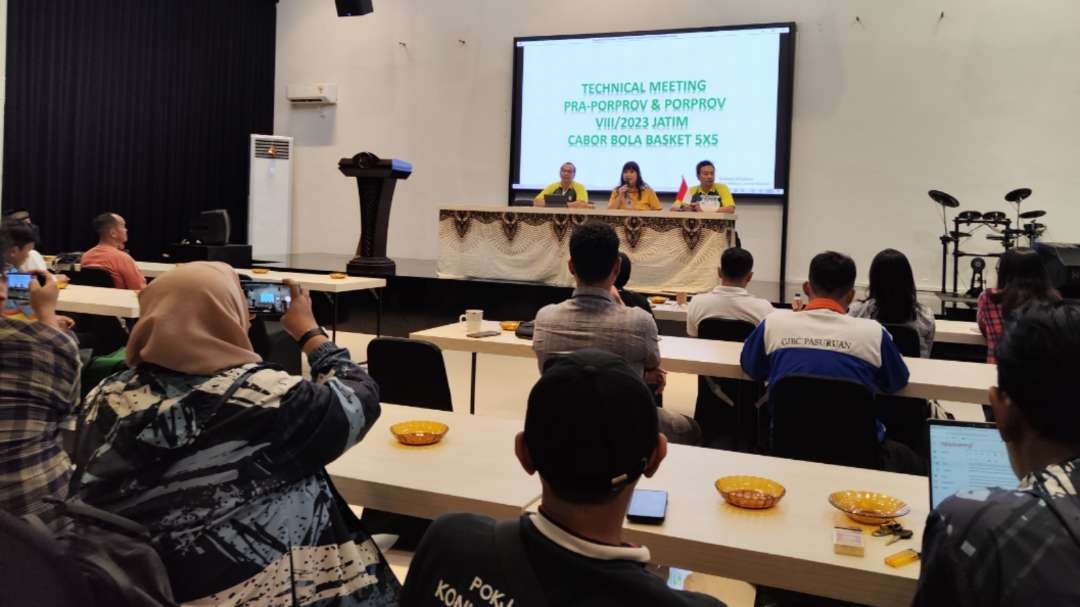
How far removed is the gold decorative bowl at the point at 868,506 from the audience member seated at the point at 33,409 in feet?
4.82

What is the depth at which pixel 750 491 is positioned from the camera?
162cm

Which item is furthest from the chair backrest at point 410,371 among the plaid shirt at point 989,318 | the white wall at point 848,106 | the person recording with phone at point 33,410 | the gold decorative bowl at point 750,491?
the white wall at point 848,106

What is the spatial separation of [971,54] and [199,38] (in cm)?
830

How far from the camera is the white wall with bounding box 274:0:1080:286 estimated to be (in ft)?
26.1

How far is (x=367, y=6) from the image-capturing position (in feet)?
26.1

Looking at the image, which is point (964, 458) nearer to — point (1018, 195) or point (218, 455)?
point (218, 455)

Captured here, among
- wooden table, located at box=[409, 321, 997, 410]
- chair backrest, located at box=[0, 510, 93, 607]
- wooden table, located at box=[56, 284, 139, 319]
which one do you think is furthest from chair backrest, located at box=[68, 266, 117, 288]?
chair backrest, located at box=[0, 510, 93, 607]

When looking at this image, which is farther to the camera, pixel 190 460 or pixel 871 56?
pixel 871 56

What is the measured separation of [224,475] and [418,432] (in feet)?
2.25

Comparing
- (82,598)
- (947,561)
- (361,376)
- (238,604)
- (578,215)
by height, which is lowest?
(238,604)

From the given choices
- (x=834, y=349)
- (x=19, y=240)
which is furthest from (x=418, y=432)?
(x=19, y=240)

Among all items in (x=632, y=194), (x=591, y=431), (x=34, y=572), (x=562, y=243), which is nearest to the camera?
(x=591, y=431)

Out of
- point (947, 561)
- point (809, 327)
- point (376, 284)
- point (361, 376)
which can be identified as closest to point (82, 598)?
point (361, 376)

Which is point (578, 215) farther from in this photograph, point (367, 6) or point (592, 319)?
point (592, 319)
